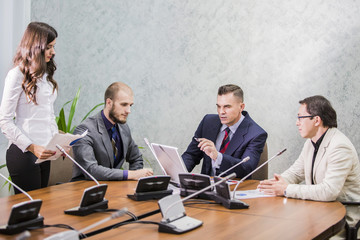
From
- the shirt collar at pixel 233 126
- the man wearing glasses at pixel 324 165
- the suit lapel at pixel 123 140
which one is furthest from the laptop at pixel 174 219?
the shirt collar at pixel 233 126

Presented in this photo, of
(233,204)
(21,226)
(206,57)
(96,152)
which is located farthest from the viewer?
(206,57)

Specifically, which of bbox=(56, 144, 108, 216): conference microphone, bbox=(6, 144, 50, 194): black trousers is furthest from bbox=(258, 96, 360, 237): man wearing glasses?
bbox=(6, 144, 50, 194): black trousers

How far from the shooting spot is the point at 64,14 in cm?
479

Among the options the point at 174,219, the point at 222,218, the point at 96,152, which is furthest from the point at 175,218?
the point at 96,152

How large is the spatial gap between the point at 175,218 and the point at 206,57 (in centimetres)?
259

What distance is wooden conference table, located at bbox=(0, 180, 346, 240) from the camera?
1764 mm

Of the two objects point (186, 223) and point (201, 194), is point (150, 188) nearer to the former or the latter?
point (201, 194)

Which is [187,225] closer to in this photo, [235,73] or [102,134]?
[102,134]

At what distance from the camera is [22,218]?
1.75 metres

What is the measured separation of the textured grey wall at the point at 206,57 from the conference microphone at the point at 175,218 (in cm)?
221

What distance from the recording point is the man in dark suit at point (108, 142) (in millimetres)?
2918

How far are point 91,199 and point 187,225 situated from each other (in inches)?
19.8

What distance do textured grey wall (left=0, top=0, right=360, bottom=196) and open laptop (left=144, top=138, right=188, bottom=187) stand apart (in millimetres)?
1487

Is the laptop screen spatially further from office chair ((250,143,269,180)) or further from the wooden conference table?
office chair ((250,143,269,180))
